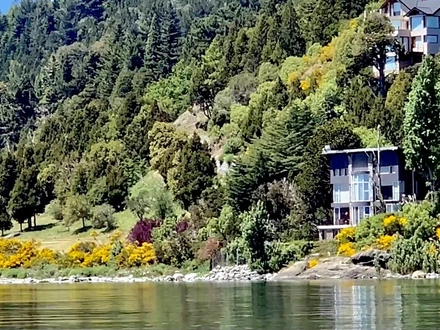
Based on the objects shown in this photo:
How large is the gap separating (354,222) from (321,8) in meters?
46.5

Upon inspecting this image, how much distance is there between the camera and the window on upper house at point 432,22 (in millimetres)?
103375

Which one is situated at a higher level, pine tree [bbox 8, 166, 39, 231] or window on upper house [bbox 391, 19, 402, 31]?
window on upper house [bbox 391, 19, 402, 31]

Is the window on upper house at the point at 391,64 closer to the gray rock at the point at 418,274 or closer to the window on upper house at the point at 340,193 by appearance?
the window on upper house at the point at 340,193

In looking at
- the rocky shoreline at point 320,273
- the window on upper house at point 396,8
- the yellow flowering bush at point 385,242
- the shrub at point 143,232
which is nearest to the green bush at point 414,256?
the rocky shoreline at point 320,273

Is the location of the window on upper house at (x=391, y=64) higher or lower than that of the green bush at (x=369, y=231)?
higher

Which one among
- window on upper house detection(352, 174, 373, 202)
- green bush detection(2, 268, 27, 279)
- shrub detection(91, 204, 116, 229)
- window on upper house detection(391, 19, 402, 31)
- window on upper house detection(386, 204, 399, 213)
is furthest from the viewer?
window on upper house detection(391, 19, 402, 31)

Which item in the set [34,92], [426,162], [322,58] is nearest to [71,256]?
[426,162]

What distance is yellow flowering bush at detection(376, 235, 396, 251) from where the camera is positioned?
2598 inches

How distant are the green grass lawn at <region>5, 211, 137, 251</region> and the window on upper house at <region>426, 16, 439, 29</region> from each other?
35.2m

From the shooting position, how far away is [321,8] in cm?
12012

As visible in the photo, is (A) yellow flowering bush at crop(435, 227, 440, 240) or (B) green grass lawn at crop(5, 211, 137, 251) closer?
(A) yellow flowering bush at crop(435, 227, 440, 240)

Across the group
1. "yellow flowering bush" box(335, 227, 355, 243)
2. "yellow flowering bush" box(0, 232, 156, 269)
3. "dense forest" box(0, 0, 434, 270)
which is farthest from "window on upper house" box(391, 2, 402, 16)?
"yellow flowering bush" box(335, 227, 355, 243)

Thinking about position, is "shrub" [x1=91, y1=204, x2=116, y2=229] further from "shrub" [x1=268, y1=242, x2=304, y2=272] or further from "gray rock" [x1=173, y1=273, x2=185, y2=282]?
"shrub" [x1=268, y1=242, x2=304, y2=272]

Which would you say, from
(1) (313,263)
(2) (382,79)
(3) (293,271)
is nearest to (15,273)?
(3) (293,271)
